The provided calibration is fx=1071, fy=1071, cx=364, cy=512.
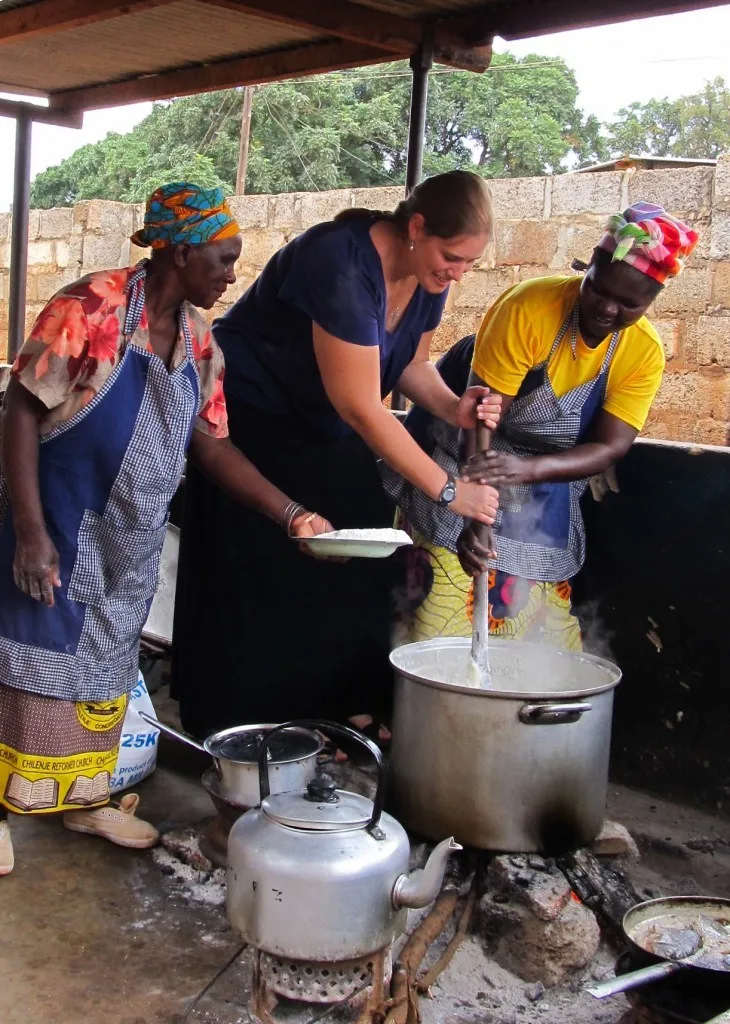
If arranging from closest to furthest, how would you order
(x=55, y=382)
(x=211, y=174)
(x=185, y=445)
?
(x=55, y=382), (x=185, y=445), (x=211, y=174)

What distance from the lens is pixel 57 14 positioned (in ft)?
15.1

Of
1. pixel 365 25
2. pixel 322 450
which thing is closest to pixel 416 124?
pixel 365 25

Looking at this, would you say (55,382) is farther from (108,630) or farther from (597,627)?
(597,627)

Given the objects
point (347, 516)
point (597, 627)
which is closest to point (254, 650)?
point (347, 516)

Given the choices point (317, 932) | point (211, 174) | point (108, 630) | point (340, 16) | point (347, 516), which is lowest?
point (317, 932)

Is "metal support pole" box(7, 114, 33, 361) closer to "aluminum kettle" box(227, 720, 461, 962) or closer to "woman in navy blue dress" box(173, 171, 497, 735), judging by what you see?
"woman in navy blue dress" box(173, 171, 497, 735)

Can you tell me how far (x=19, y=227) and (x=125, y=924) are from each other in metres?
4.87

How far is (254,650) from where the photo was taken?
3873 mm

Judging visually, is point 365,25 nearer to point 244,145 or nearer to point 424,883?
point 424,883

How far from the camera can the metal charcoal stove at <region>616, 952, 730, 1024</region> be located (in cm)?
216

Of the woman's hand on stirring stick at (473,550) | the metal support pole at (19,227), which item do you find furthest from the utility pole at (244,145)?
the woman's hand on stirring stick at (473,550)

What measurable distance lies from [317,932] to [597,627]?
2.15 m

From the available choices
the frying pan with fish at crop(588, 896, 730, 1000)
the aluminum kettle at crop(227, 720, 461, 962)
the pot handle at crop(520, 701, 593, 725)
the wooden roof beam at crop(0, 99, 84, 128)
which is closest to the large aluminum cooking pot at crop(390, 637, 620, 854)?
the pot handle at crop(520, 701, 593, 725)

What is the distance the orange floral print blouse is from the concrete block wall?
5483 millimetres
